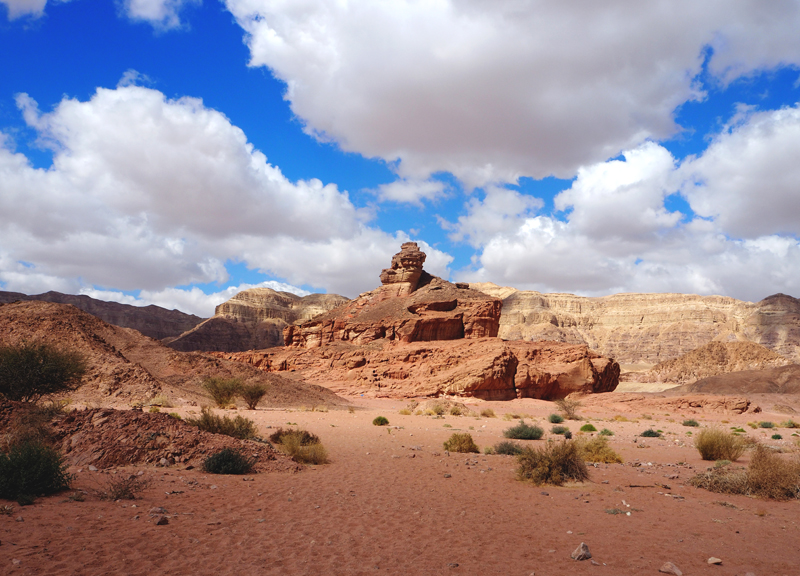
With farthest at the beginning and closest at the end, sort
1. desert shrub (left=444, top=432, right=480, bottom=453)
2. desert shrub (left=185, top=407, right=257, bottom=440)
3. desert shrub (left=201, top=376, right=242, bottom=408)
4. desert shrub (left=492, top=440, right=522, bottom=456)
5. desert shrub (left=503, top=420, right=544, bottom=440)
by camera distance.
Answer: desert shrub (left=201, top=376, right=242, bottom=408)
desert shrub (left=503, top=420, right=544, bottom=440)
desert shrub (left=444, top=432, right=480, bottom=453)
desert shrub (left=492, top=440, right=522, bottom=456)
desert shrub (left=185, top=407, right=257, bottom=440)

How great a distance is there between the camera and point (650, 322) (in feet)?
444

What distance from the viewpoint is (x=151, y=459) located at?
9.47 metres

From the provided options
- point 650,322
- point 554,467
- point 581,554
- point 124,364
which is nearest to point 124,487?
point 581,554

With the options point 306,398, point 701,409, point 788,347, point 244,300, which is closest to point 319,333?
point 306,398

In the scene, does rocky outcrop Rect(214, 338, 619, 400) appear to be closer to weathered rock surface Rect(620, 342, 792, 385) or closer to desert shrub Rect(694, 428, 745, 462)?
desert shrub Rect(694, 428, 745, 462)

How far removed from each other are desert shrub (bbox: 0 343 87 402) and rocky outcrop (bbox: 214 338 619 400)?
24118mm

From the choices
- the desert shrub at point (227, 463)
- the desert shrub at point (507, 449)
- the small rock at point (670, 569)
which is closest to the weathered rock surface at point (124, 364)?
the desert shrub at point (227, 463)

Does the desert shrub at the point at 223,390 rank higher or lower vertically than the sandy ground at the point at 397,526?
higher

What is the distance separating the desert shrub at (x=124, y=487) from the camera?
695 cm

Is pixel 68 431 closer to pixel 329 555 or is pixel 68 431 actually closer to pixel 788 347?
pixel 329 555

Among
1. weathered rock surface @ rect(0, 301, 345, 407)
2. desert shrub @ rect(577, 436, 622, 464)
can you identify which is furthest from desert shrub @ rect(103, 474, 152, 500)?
weathered rock surface @ rect(0, 301, 345, 407)

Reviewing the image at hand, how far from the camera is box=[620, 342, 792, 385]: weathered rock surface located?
238 ft

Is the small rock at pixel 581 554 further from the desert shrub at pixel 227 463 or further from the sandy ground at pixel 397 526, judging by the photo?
the desert shrub at pixel 227 463

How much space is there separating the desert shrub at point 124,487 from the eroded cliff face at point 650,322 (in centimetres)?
12000
